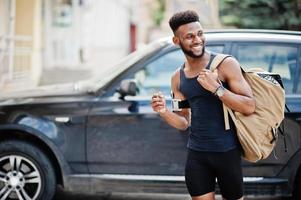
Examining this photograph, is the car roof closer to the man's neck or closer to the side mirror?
the side mirror

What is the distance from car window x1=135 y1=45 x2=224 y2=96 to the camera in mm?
4707

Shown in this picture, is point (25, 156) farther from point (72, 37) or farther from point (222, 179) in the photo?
point (72, 37)

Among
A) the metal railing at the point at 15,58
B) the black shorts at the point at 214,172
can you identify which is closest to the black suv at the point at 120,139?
the black shorts at the point at 214,172

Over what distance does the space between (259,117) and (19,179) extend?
245cm

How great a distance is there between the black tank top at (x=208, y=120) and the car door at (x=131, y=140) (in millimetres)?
1436

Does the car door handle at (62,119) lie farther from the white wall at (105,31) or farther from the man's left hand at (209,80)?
the white wall at (105,31)

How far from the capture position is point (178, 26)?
2.99m

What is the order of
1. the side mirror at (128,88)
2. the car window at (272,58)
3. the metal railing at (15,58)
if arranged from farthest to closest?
1. the metal railing at (15,58)
2. the car window at (272,58)
3. the side mirror at (128,88)

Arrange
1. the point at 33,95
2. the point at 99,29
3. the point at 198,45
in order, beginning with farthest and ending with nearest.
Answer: the point at 99,29, the point at 33,95, the point at 198,45

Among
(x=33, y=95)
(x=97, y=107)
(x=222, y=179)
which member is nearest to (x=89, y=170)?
(x=97, y=107)

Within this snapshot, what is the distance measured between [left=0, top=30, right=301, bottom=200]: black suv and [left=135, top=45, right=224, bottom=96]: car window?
0.01 metres

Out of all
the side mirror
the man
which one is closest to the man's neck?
the man

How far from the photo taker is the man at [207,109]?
2.94 meters

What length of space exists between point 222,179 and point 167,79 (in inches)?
75.1
